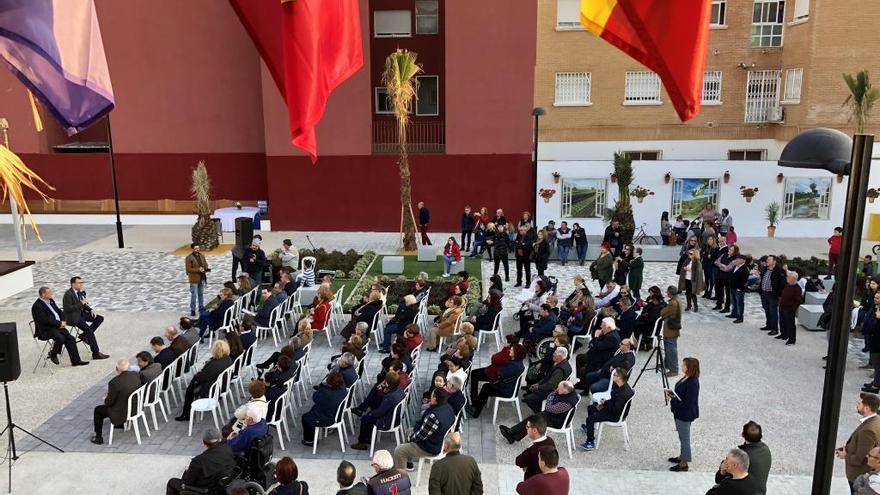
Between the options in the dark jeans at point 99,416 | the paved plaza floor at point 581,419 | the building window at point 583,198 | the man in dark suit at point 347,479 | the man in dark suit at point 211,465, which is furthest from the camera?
the building window at point 583,198

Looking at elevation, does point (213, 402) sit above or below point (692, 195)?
below

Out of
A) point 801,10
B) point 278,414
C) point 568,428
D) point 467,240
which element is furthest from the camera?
point 801,10

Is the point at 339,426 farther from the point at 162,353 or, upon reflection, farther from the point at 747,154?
the point at 747,154

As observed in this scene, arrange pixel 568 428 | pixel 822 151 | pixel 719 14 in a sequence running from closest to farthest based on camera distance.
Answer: pixel 822 151
pixel 568 428
pixel 719 14

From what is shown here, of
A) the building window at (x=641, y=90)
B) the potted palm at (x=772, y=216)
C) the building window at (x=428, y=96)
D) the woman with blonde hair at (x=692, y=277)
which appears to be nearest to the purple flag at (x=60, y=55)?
the woman with blonde hair at (x=692, y=277)

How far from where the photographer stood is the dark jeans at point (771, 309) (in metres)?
14.7

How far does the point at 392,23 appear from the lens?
89.6 ft

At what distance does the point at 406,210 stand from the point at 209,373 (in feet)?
42.0

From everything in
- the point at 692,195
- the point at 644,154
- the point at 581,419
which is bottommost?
the point at 581,419

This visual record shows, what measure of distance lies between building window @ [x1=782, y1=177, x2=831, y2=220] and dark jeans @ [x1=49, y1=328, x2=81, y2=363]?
22586 millimetres

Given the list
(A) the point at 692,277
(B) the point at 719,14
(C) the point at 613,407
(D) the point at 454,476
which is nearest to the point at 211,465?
(D) the point at 454,476

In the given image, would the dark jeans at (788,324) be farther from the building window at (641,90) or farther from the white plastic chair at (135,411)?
the building window at (641,90)

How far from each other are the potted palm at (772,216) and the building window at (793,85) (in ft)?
22.9

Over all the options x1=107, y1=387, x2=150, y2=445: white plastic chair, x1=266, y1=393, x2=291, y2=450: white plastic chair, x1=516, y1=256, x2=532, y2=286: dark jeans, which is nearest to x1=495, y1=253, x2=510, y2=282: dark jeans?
x1=516, y1=256, x2=532, y2=286: dark jeans
